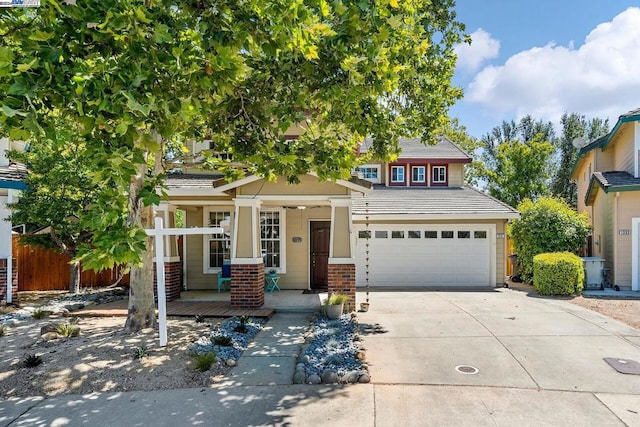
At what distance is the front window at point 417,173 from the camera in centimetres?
1698

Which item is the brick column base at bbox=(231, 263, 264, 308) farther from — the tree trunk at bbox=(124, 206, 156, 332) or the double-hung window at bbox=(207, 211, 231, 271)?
the double-hung window at bbox=(207, 211, 231, 271)

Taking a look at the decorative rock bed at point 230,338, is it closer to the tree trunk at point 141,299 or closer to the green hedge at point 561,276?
the tree trunk at point 141,299

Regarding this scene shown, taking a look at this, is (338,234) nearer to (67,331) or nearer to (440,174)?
(67,331)

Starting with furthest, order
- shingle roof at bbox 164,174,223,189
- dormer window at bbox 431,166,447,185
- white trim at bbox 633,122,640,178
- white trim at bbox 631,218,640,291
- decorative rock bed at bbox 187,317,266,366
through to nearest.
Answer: dormer window at bbox 431,166,447,185 < white trim at bbox 633,122,640,178 < white trim at bbox 631,218,640,291 < shingle roof at bbox 164,174,223,189 < decorative rock bed at bbox 187,317,266,366

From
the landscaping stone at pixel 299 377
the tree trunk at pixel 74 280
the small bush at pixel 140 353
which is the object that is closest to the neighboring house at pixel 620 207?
the landscaping stone at pixel 299 377

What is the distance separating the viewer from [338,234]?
9.00 metres

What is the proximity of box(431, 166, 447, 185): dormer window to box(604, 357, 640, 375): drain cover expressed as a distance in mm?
11781

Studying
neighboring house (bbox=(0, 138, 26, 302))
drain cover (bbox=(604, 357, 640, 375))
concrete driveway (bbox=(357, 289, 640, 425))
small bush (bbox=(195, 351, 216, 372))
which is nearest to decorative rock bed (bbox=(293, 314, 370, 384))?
concrete driveway (bbox=(357, 289, 640, 425))

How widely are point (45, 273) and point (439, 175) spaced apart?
15207mm

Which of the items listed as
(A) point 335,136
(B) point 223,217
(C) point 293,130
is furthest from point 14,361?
(C) point 293,130

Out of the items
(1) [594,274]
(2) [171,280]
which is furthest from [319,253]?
(1) [594,274]

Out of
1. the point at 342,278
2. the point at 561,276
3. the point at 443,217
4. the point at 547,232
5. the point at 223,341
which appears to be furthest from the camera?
the point at 547,232

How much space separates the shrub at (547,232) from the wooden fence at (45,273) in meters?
13.8

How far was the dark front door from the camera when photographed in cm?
1207
